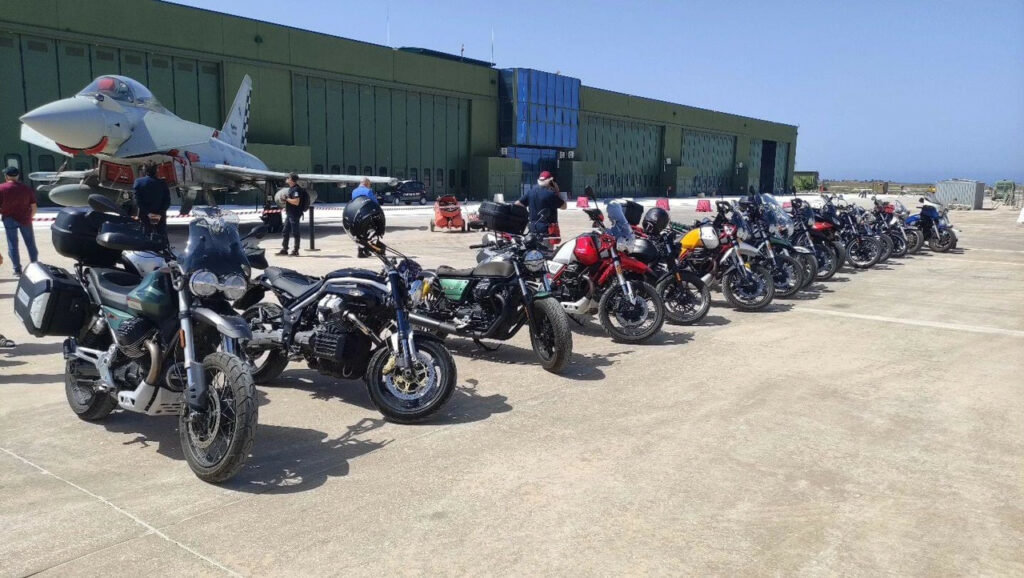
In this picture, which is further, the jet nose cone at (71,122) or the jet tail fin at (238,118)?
the jet tail fin at (238,118)

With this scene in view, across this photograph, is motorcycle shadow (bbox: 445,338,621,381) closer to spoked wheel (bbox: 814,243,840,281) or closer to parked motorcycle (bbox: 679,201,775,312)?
parked motorcycle (bbox: 679,201,775,312)

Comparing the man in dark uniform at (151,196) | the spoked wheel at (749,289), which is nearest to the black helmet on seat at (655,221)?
the spoked wheel at (749,289)

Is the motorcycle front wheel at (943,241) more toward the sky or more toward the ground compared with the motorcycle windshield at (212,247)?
more toward the ground

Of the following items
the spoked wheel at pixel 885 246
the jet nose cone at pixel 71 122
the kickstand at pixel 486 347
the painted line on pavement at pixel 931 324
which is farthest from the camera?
the jet nose cone at pixel 71 122

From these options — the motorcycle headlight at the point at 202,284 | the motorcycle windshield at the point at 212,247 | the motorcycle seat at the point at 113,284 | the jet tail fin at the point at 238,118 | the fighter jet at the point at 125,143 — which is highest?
the jet tail fin at the point at 238,118

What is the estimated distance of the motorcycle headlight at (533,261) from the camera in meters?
6.68

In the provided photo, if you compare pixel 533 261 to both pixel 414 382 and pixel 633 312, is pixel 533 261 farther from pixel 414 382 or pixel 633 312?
pixel 414 382

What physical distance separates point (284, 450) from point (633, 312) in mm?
4259

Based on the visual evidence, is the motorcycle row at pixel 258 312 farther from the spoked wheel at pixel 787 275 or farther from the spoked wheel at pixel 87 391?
the spoked wheel at pixel 787 275

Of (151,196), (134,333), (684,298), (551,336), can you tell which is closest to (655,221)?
(684,298)

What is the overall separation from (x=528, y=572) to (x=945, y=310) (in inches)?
363

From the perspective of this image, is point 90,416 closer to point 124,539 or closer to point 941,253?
point 124,539

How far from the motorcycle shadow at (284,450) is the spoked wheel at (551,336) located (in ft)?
6.01

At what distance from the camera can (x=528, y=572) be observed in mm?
3074
